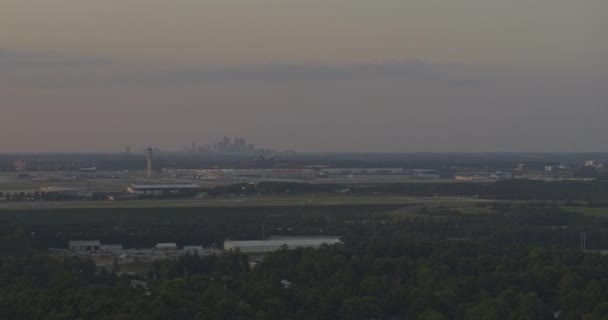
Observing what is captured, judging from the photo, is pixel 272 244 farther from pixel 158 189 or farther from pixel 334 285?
pixel 158 189

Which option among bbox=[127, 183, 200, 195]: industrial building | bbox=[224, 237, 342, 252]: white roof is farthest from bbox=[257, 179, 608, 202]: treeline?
bbox=[224, 237, 342, 252]: white roof

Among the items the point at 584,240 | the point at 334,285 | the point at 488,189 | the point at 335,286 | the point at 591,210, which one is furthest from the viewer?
the point at 488,189

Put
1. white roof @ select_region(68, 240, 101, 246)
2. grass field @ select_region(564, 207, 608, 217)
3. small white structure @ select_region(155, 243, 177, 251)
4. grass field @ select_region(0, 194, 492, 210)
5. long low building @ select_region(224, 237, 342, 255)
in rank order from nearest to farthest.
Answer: long low building @ select_region(224, 237, 342, 255), small white structure @ select_region(155, 243, 177, 251), white roof @ select_region(68, 240, 101, 246), grass field @ select_region(564, 207, 608, 217), grass field @ select_region(0, 194, 492, 210)

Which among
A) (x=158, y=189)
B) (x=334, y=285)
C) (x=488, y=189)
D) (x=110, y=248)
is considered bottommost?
(x=110, y=248)

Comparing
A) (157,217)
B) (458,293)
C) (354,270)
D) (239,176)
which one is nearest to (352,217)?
(157,217)

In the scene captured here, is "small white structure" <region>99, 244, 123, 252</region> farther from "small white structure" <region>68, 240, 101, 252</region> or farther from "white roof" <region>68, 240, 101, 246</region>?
"white roof" <region>68, 240, 101, 246</region>

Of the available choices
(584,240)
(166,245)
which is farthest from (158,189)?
(584,240)
